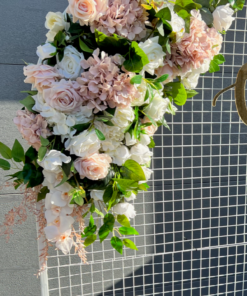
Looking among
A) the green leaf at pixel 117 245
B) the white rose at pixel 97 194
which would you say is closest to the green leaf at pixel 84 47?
the white rose at pixel 97 194

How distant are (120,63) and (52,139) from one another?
0.22m

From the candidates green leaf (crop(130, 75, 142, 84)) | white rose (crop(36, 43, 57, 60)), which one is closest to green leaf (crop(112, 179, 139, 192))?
green leaf (crop(130, 75, 142, 84))

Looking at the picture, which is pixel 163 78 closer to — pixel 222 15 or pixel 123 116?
pixel 123 116

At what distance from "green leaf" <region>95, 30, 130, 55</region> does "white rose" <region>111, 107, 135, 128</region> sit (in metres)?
Result: 0.13

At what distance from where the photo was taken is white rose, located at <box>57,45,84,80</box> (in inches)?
18.6

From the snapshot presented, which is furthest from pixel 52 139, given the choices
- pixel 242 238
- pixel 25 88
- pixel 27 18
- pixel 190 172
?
pixel 242 238

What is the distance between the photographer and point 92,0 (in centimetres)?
44

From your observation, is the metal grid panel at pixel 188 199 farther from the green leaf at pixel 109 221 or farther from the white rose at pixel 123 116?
the white rose at pixel 123 116

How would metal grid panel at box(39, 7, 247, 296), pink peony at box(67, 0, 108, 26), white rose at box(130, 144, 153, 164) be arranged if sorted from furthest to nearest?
metal grid panel at box(39, 7, 247, 296), white rose at box(130, 144, 153, 164), pink peony at box(67, 0, 108, 26)

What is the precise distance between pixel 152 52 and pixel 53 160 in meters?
0.32

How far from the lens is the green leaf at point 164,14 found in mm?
473

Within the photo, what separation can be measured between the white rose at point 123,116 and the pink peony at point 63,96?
0.28 feet

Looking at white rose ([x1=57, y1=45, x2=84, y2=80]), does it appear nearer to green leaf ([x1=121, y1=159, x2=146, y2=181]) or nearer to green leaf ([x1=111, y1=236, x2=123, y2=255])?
green leaf ([x1=121, y1=159, x2=146, y2=181])

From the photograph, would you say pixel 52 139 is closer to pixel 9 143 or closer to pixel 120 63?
pixel 120 63
